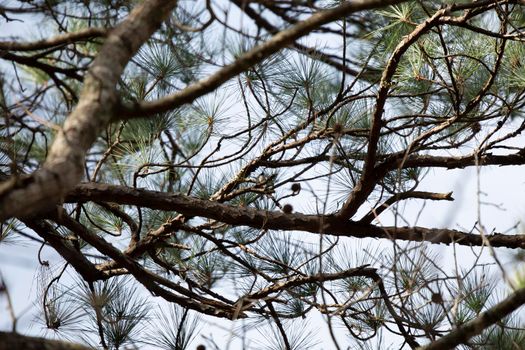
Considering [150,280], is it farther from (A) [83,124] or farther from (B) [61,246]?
(A) [83,124]

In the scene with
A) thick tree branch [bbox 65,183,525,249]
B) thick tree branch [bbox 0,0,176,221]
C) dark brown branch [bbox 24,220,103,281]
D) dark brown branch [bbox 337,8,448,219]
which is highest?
dark brown branch [bbox 337,8,448,219]

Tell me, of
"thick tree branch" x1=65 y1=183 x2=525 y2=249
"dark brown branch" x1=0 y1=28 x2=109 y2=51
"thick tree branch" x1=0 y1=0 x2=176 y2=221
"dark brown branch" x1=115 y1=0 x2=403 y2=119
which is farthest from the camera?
"thick tree branch" x1=65 y1=183 x2=525 y2=249

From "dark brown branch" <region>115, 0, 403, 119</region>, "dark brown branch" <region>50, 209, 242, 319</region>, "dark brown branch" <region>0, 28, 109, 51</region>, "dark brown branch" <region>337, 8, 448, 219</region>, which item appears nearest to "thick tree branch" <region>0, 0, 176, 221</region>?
"dark brown branch" <region>115, 0, 403, 119</region>

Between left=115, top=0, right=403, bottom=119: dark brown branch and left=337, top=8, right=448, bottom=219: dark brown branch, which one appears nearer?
left=115, top=0, right=403, bottom=119: dark brown branch

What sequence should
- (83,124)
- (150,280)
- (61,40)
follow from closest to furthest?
(83,124), (61,40), (150,280)

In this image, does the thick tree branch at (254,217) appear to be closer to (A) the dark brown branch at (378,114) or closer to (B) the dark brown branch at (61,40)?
(A) the dark brown branch at (378,114)

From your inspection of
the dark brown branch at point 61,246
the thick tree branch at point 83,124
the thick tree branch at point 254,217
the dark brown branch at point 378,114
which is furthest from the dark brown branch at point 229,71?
the dark brown branch at point 61,246

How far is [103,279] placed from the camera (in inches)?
74.2

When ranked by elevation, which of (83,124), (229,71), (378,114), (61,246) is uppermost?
(378,114)

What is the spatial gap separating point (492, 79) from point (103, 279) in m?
1.07

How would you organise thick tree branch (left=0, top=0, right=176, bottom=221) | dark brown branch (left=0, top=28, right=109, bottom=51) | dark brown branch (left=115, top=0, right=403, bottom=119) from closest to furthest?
thick tree branch (left=0, top=0, right=176, bottom=221) → dark brown branch (left=115, top=0, right=403, bottom=119) → dark brown branch (left=0, top=28, right=109, bottom=51)

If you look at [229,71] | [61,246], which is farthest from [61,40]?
[229,71]

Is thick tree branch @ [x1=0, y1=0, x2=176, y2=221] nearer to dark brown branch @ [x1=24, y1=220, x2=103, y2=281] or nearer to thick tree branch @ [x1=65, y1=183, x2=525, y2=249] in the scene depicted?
thick tree branch @ [x1=65, y1=183, x2=525, y2=249]

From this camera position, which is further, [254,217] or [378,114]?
[254,217]
